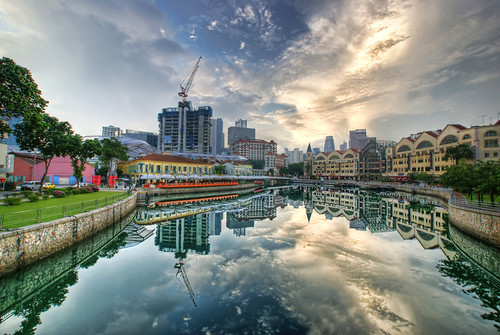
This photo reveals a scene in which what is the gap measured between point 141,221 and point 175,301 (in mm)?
18335

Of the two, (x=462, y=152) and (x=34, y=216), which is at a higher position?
(x=462, y=152)

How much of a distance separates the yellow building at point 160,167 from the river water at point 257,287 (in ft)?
120

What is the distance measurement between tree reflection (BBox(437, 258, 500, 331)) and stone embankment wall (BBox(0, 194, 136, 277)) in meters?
20.5

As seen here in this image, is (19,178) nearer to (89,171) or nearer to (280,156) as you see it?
(89,171)

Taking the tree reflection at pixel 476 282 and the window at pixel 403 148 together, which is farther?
the window at pixel 403 148

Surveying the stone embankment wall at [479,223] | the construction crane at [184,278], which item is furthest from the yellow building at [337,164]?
the construction crane at [184,278]

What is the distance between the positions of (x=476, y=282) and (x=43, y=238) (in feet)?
78.3

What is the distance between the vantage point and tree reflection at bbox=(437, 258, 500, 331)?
9.50 metres

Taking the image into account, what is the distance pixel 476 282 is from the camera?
38.8ft

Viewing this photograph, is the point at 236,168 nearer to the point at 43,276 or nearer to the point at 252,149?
the point at 252,149

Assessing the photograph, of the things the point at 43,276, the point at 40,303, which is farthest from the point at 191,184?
the point at 40,303

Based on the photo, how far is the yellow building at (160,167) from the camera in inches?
2103

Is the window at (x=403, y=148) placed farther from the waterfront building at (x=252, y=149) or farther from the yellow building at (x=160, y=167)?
the waterfront building at (x=252, y=149)

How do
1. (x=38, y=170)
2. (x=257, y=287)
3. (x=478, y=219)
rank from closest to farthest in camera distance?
(x=257, y=287), (x=478, y=219), (x=38, y=170)
